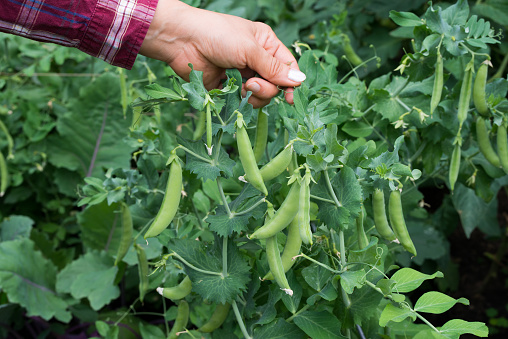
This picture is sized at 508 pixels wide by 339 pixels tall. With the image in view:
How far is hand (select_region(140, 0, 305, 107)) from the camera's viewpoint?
1123mm

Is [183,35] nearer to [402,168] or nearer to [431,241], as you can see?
[402,168]

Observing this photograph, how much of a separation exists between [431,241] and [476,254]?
2.61ft

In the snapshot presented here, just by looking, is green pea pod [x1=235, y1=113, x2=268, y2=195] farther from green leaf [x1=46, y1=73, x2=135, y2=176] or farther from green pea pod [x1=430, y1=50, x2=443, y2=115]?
green leaf [x1=46, y1=73, x2=135, y2=176]

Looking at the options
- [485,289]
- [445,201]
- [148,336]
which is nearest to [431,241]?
[445,201]

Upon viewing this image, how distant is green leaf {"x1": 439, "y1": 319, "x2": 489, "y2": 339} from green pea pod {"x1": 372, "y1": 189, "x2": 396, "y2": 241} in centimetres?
23

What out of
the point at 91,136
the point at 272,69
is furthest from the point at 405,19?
the point at 91,136

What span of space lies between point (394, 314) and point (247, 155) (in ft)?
1.40

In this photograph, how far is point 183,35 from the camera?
1184 millimetres

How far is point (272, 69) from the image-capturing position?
1127 mm

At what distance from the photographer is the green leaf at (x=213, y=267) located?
3.39 feet

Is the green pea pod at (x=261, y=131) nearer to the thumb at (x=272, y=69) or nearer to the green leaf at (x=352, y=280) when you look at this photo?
the thumb at (x=272, y=69)

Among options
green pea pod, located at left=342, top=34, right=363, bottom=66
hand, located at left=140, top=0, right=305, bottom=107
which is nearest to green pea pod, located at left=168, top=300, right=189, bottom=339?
hand, located at left=140, top=0, right=305, bottom=107

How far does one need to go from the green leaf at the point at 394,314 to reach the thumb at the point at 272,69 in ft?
1.77

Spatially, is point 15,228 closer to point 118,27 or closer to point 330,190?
point 118,27
